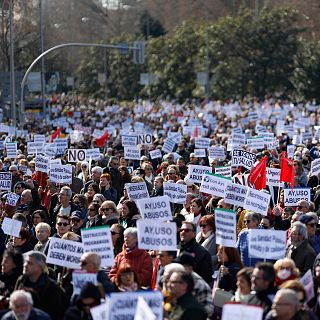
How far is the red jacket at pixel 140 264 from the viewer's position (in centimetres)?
1180

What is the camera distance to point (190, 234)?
11633 mm

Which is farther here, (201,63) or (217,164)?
(201,63)

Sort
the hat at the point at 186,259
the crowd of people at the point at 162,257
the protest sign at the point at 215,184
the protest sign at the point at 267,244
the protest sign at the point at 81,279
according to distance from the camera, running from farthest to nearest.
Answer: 1. the protest sign at the point at 215,184
2. the protest sign at the point at 267,244
3. the hat at the point at 186,259
4. the protest sign at the point at 81,279
5. the crowd of people at the point at 162,257

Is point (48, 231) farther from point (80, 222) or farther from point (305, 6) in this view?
point (305, 6)

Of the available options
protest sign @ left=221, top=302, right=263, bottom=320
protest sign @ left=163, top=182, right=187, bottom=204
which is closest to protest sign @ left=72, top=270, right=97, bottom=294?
protest sign @ left=221, top=302, right=263, bottom=320

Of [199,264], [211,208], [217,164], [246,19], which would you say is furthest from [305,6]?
[199,264]

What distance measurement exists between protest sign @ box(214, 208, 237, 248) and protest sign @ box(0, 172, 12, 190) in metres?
7.20

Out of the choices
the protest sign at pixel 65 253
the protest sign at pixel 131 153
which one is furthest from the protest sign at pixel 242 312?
the protest sign at pixel 131 153

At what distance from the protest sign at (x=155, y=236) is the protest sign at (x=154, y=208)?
1.84 m

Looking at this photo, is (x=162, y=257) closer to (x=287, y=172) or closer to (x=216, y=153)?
(x=287, y=172)

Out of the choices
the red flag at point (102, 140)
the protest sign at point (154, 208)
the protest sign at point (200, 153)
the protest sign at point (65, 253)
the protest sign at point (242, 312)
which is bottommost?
the red flag at point (102, 140)

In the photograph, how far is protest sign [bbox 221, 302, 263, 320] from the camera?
8.12 m

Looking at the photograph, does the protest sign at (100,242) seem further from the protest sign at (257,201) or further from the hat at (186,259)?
the protest sign at (257,201)

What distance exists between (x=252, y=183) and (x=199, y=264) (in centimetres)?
672
